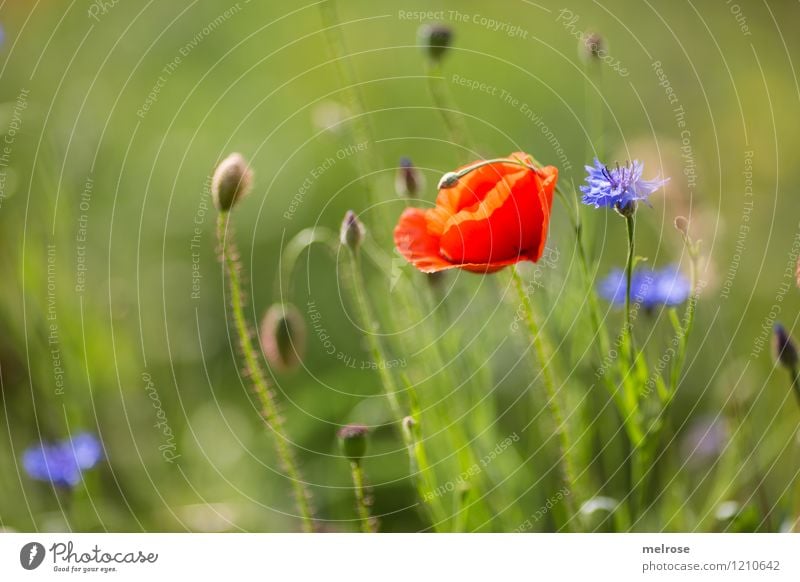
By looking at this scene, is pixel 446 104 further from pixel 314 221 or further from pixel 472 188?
pixel 472 188

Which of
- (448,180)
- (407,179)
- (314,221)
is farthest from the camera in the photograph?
(314,221)

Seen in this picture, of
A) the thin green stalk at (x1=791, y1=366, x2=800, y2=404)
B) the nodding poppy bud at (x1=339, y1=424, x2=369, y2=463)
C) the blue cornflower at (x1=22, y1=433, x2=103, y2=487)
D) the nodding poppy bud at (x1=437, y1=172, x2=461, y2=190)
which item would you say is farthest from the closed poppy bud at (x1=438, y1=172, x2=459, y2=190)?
the blue cornflower at (x1=22, y1=433, x2=103, y2=487)

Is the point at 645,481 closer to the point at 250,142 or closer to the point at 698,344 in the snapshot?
the point at 698,344

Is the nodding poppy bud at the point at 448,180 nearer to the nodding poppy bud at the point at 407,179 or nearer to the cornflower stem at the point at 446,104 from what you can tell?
the nodding poppy bud at the point at 407,179

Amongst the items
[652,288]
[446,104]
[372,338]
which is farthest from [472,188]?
[446,104]

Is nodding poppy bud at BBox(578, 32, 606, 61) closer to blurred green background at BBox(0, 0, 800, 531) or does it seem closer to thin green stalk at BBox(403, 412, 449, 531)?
blurred green background at BBox(0, 0, 800, 531)
